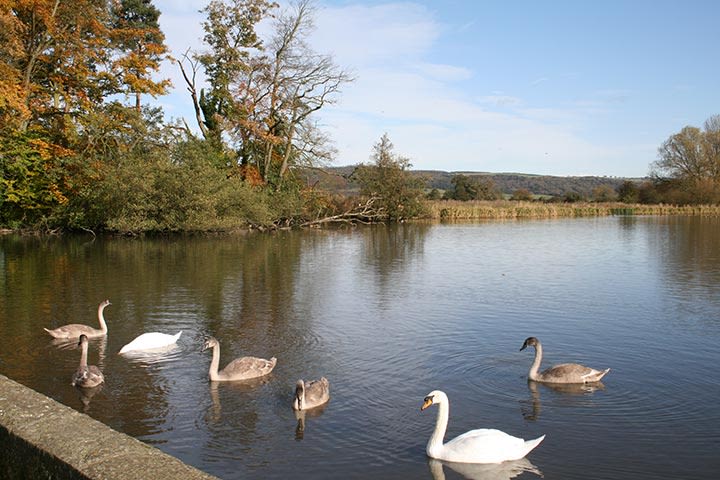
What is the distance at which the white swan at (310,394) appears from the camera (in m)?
8.09

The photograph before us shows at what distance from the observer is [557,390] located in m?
9.07

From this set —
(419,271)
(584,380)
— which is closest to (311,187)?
(419,271)

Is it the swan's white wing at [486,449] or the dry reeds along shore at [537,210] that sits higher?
the dry reeds along shore at [537,210]

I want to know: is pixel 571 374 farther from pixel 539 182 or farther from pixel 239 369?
pixel 539 182

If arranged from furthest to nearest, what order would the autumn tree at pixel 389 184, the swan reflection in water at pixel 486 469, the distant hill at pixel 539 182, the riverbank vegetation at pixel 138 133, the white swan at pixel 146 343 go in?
the distant hill at pixel 539 182 < the autumn tree at pixel 389 184 < the riverbank vegetation at pixel 138 133 < the white swan at pixel 146 343 < the swan reflection in water at pixel 486 469

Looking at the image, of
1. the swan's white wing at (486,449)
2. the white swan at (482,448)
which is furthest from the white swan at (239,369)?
the swan's white wing at (486,449)

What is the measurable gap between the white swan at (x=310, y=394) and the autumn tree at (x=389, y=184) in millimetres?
45064

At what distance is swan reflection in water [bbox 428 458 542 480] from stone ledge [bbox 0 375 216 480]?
3570 mm

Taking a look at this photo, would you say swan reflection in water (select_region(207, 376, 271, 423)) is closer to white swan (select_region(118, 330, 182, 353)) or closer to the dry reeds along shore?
white swan (select_region(118, 330, 182, 353))

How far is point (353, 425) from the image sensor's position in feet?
25.3

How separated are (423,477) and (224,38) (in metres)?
41.9

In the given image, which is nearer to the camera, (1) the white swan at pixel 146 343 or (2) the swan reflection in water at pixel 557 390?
(2) the swan reflection in water at pixel 557 390

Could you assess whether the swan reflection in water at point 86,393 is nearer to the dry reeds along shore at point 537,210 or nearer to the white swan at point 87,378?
the white swan at point 87,378

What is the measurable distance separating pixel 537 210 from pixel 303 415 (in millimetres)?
58316
